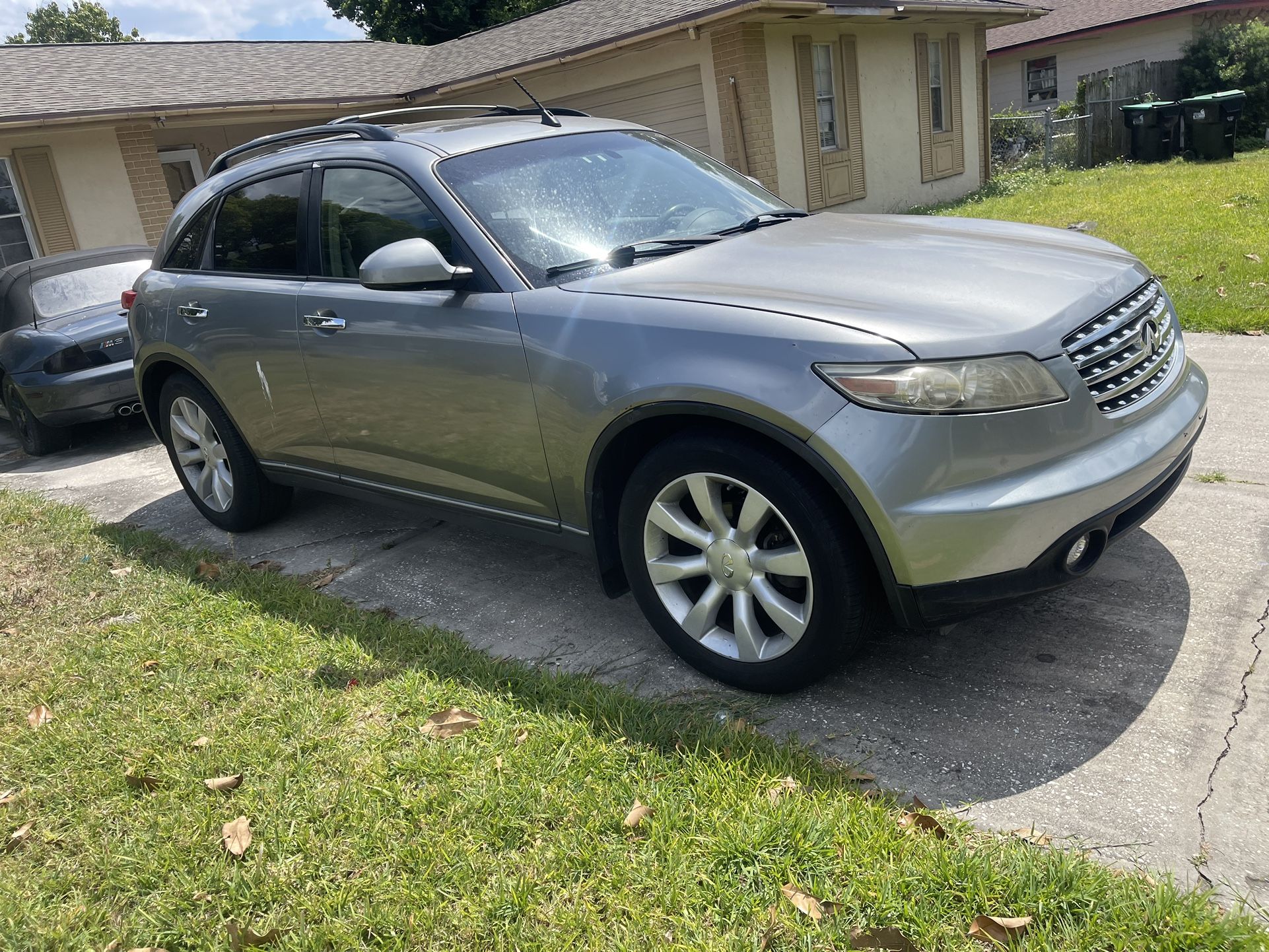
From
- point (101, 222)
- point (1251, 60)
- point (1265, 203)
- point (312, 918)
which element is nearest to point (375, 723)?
point (312, 918)

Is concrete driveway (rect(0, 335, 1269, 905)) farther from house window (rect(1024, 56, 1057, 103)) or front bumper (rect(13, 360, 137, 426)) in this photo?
house window (rect(1024, 56, 1057, 103))

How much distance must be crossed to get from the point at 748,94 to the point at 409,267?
A: 11.3 meters

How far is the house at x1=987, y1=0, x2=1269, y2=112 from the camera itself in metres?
25.8

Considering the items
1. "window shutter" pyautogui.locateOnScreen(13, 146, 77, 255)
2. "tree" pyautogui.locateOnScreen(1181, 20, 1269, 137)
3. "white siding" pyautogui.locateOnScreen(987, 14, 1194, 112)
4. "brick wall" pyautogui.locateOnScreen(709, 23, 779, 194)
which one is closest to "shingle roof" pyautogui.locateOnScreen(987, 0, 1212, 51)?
"white siding" pyautogui.locateOnScreen(987, 14, 1194, 112)

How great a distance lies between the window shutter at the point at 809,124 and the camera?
574 inches

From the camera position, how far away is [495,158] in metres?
3.98

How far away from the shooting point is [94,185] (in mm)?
14422

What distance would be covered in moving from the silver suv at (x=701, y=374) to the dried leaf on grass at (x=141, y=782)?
1.43 m

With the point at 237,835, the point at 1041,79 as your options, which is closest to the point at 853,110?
the point at 237,835

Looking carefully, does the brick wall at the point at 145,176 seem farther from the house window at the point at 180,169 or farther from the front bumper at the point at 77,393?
the front bumper at the point at 77,393

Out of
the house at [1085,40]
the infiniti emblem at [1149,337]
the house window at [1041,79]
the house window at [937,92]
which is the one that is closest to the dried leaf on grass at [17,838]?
the infiniti emblem at [1149,337]

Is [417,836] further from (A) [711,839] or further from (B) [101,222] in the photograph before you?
(B) [101,222]

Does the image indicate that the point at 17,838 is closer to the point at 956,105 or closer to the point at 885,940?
the point at 885,940

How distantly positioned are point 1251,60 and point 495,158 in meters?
25.0
